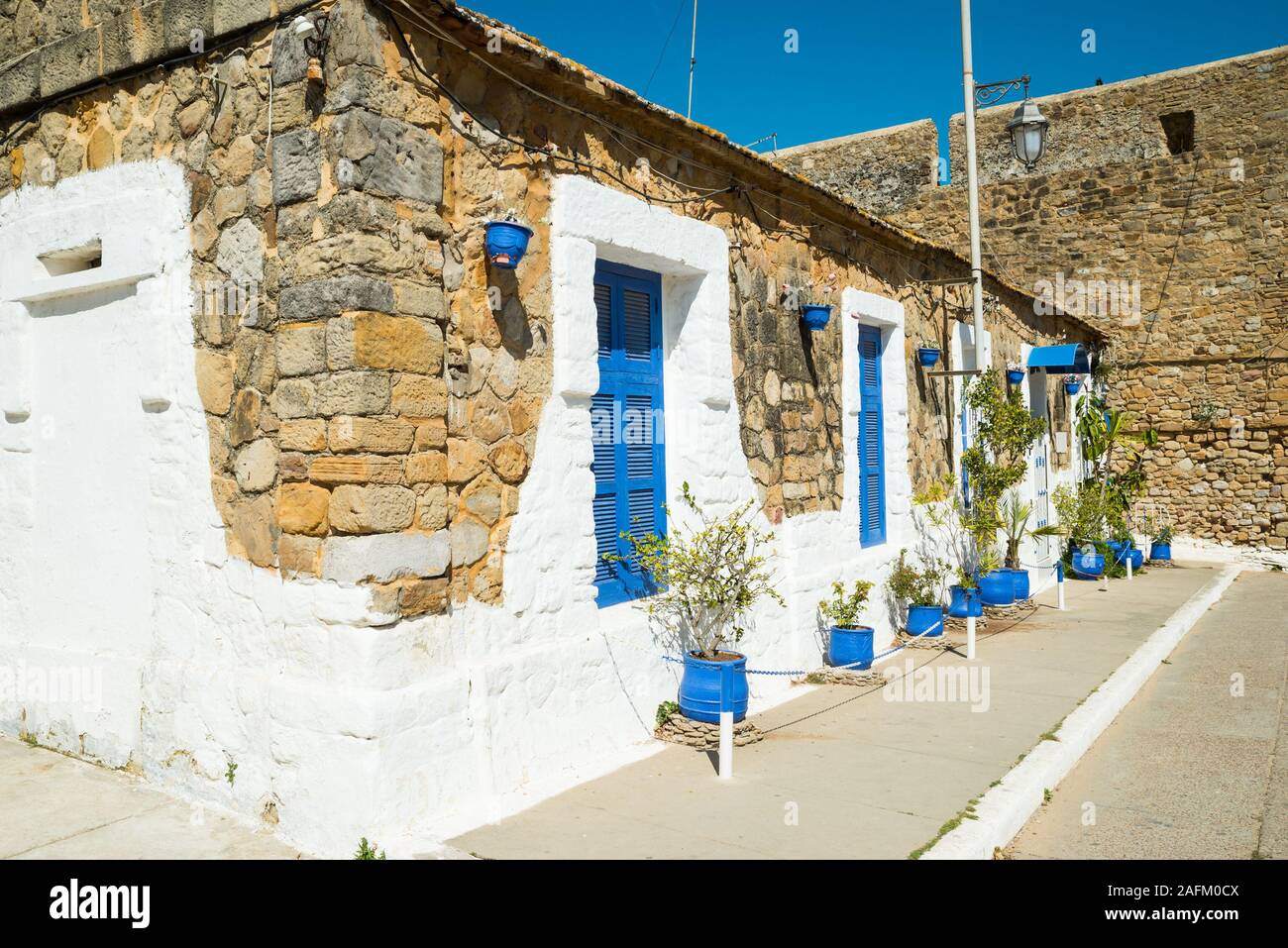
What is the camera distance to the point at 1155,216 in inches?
588

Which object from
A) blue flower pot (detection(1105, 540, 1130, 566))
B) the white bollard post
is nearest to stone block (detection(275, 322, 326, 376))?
the white bollard post

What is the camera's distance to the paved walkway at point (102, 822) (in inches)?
154

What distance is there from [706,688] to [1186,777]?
269 cm

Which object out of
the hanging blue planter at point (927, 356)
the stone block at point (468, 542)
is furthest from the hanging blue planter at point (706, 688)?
the hanging blue planter at point (927, 356)

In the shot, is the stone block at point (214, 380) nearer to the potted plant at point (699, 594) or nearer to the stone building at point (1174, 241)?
the potted plant at point (699, 594)

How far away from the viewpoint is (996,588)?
10367 mm

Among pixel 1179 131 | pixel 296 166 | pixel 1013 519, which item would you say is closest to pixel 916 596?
pixel 1013 519

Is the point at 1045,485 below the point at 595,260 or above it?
below

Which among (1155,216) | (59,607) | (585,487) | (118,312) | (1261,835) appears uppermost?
(1155,216)

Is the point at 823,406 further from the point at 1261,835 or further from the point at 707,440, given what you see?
the point at 1261,835

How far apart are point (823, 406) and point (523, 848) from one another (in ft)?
15.5

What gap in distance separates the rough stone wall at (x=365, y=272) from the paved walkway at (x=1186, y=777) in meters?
3.08
